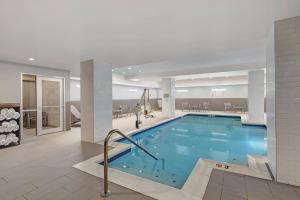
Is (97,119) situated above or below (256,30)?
below

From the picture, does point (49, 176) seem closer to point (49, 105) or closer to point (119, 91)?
point (49, 105)

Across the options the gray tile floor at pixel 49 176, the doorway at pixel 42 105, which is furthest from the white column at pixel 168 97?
the gray tile floor at pixel 49 176

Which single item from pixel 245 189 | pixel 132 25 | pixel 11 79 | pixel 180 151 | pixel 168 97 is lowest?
pixel 180 151

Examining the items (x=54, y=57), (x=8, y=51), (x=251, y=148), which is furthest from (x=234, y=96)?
(x=8, y=51)

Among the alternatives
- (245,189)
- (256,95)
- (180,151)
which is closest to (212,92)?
(256,95)

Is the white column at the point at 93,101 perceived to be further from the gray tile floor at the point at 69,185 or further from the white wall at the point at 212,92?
the white wall at the point at 212,92

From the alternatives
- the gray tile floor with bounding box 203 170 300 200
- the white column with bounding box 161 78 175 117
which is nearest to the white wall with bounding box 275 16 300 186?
the gray tile floor with bounding box 203 170 300 200

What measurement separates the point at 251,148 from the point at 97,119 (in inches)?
177

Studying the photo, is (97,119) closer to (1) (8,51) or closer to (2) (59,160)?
(2) (59,160)

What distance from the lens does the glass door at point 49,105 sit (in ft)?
17.4

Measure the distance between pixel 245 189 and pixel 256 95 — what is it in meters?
6.52

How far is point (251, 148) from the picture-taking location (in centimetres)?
445

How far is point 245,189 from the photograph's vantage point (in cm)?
217

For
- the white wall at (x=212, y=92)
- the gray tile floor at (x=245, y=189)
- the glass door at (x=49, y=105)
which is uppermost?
the white wall at (x=212, y=92)
